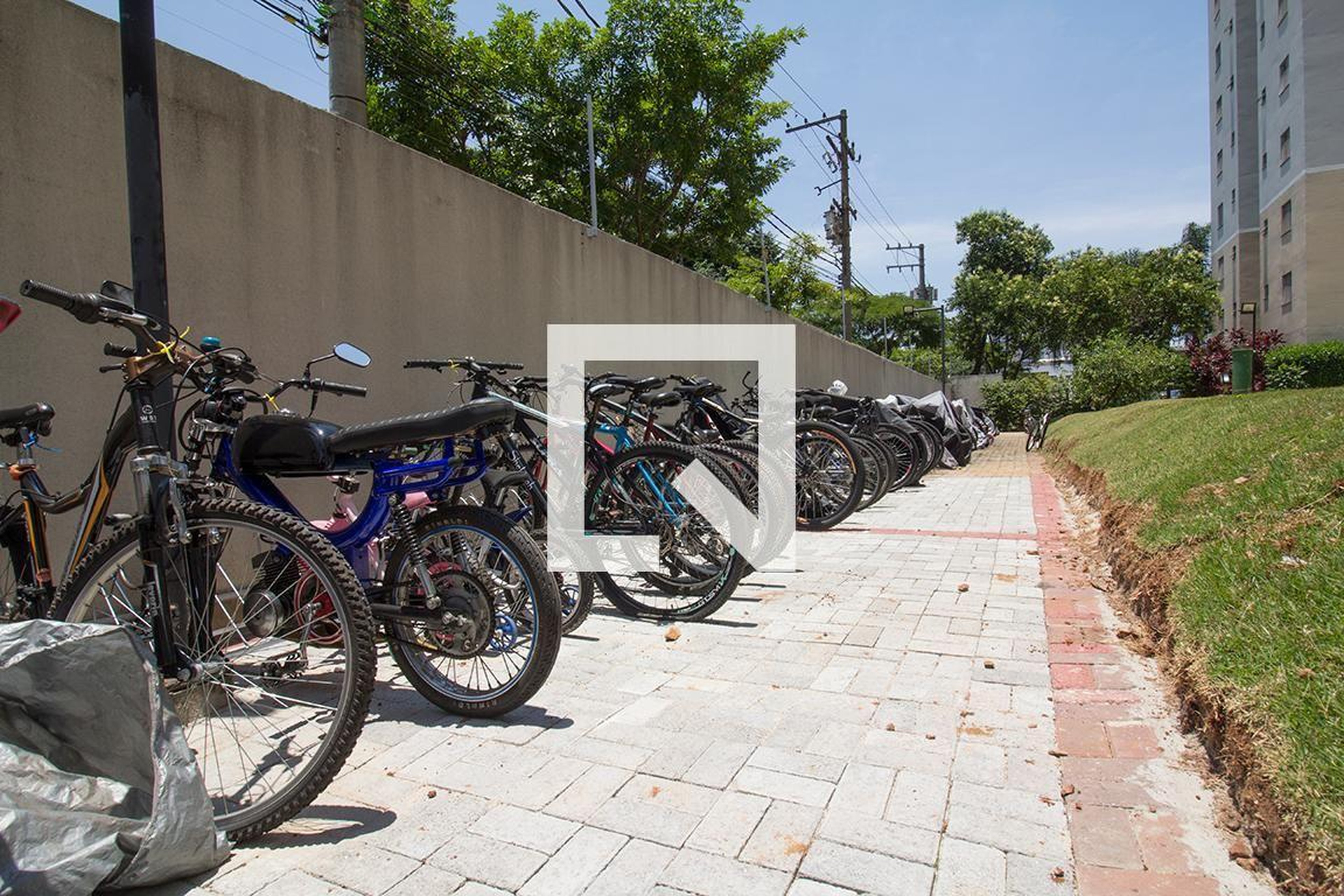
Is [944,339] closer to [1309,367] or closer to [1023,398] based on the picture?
[1023,398]

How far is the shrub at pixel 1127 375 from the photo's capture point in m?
21.7

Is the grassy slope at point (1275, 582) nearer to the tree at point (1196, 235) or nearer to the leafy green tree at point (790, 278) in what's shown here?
the leafy green tree at point (790, 278)

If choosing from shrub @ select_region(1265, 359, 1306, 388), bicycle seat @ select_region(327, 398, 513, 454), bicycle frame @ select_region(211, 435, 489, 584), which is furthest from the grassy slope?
shrub @ select_region(1265, 359, 1306, 388)

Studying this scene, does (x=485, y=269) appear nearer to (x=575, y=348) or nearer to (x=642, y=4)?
(x=575, y=348)

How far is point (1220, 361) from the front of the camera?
21.0 m

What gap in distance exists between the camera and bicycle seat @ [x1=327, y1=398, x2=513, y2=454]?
258 cm

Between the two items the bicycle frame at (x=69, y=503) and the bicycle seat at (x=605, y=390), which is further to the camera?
the bicycle seat at (x=605, y=390)

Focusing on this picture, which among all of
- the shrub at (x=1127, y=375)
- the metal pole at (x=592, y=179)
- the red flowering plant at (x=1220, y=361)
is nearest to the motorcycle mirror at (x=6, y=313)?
A: the metal pole at (x=592, y=179)

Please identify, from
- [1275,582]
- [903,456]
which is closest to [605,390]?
[1275,582]

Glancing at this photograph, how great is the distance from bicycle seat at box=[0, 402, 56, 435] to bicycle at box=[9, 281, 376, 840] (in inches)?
10.9

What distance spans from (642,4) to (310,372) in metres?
14.7

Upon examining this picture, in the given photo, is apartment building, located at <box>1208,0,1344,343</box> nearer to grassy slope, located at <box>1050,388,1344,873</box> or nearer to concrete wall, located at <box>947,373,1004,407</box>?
concrete wall, located at <box>947,373,1004,407</box>

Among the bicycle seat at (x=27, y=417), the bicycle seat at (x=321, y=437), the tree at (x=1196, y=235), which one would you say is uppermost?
the tree at (x=1196, y=235)

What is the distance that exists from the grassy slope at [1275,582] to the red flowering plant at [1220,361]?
16.9 m
